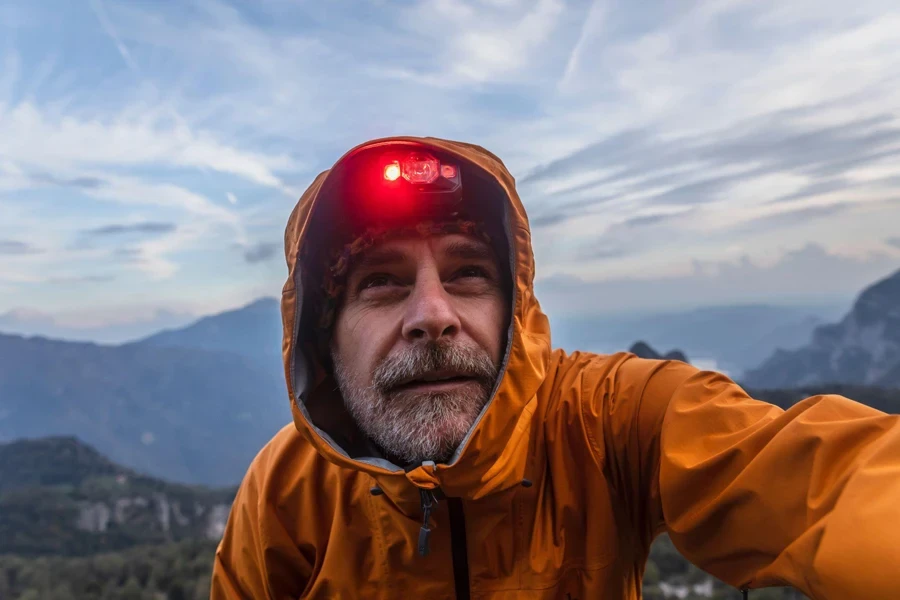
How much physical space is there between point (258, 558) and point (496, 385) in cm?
181

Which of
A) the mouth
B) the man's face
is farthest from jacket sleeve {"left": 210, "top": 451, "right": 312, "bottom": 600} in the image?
→ the mouth

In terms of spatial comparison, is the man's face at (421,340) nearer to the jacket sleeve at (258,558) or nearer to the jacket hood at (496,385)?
the jacket hood at (496,385)

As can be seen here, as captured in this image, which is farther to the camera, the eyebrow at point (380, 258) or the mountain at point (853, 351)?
the mountain at point (853, 351)

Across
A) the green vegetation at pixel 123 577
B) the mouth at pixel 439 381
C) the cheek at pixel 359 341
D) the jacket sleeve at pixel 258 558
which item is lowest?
the green vegetation at pixel 123 577

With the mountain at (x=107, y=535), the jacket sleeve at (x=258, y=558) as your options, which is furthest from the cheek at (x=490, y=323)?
the mountain at (x=107, y=535)

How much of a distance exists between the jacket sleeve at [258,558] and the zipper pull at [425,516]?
927mm

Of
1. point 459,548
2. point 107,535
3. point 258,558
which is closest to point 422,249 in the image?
point 459,548

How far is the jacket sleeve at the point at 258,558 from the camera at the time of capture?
10.2 feet

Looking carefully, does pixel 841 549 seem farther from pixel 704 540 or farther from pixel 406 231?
pixel 406 231

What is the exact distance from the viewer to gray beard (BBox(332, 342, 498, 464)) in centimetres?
269

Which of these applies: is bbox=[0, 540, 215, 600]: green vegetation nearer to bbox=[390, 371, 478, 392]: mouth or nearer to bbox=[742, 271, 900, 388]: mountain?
bbox=[390, 371, 478, 392]: mouth

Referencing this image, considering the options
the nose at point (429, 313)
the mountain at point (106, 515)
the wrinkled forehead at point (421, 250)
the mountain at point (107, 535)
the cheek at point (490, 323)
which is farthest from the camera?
the mountain at point (106, 515)

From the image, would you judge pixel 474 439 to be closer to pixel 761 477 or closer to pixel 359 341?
pixel 359 341

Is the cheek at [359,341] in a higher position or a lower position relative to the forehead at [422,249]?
lower
